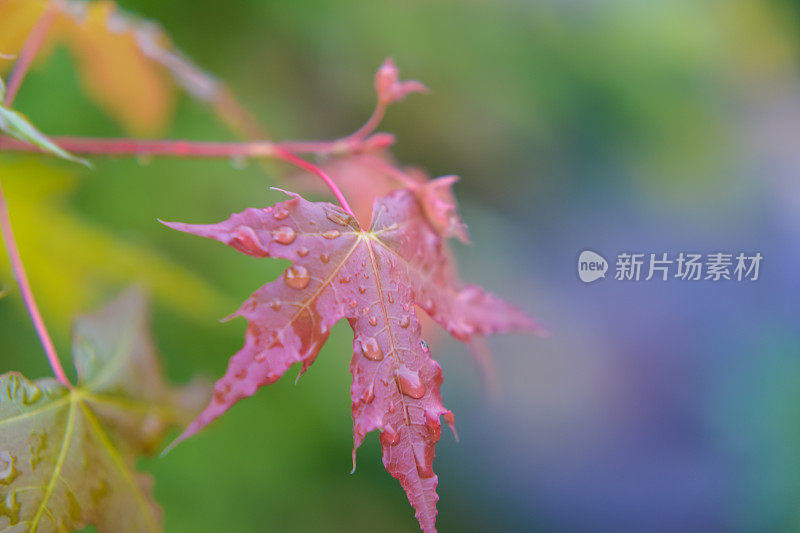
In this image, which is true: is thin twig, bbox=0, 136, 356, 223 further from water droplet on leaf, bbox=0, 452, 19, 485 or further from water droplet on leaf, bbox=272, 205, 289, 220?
water droplet on leaf, bbox=0, 452, 19, 485

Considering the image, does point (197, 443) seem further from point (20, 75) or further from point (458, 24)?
point (458, 24)

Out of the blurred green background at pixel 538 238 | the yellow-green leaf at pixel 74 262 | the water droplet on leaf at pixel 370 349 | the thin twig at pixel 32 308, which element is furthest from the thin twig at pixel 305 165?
the blurred green background at pixel 538 238

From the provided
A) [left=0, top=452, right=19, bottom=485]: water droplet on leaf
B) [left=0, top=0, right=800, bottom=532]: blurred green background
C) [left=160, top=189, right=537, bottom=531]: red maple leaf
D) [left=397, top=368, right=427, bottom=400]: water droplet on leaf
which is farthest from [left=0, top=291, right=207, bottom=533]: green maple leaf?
[left=0, top=0, right=800, bottom=532]: blurred green background

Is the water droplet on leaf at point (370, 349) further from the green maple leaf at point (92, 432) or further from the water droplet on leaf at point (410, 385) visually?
the green maple leaf at point (92, 432)

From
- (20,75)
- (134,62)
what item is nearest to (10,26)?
(20,75)

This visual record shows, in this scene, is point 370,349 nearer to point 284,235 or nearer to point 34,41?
point 284,235

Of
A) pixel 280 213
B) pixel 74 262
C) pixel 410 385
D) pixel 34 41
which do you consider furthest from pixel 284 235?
pixel 74 262
